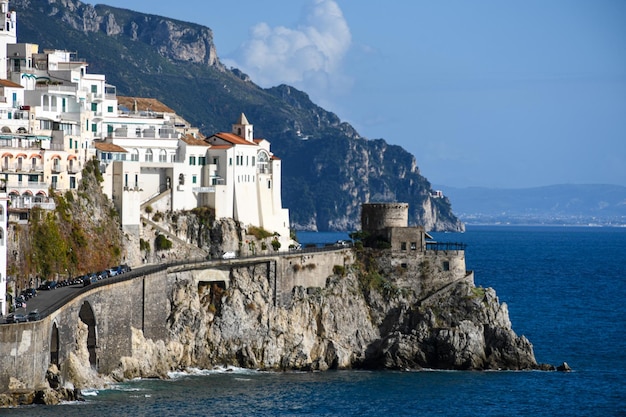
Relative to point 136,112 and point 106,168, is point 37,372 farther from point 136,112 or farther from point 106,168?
point 136,112

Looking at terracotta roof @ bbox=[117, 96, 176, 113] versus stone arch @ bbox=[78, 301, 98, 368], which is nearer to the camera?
stone arch @ bbox=[78, 301, 98, 368]

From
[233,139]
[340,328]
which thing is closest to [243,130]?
[233,139]

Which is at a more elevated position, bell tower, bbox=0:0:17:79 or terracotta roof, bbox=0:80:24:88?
bell tower, bbox=0:0:17:79

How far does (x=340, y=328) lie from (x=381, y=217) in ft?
46.1

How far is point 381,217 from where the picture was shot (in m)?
132

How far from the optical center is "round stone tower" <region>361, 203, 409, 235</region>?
433 ft

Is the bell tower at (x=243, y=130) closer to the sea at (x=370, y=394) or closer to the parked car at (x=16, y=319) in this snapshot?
the sea at (x=370, y=394)

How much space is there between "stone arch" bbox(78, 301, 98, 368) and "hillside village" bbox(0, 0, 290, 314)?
43.3 feet

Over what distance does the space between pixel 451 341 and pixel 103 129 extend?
3590 centimetres

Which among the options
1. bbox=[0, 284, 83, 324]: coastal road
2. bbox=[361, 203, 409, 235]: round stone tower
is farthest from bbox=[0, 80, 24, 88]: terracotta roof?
bbox=[361, 203, 409, 235]: round stone tower

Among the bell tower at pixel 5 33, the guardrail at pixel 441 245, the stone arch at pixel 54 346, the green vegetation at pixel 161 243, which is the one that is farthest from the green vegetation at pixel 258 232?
the stone arch at pixel 54 346

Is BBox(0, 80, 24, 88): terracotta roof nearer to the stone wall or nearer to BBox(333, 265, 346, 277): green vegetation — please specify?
the stone wall

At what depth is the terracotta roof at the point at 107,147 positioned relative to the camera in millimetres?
126094

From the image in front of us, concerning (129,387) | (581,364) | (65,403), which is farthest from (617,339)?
(65,403)
